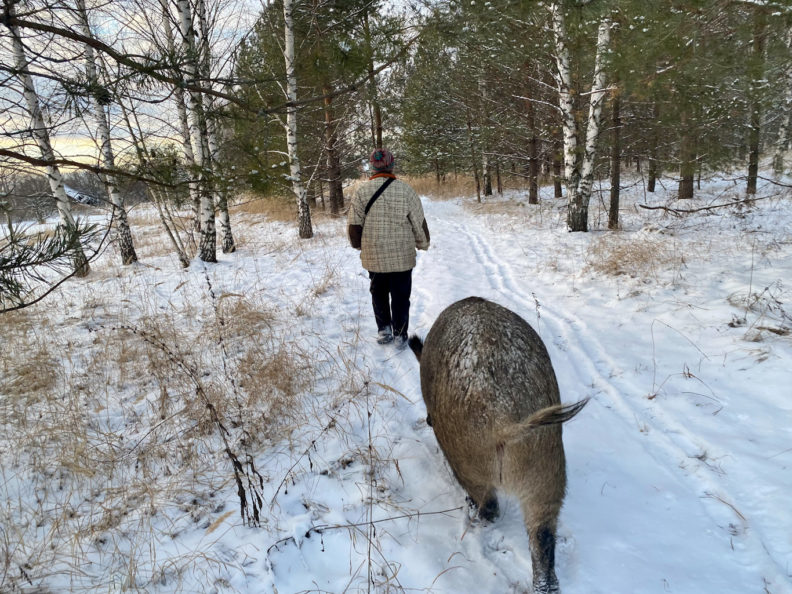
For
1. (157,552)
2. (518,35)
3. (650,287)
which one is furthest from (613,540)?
(518,35)

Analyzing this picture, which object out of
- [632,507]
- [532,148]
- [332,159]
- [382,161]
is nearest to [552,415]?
[632,507]

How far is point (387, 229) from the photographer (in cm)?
410

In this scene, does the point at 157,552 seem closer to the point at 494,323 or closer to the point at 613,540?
the point at 494,323

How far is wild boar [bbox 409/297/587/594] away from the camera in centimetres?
178

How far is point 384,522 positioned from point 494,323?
4.21 ft

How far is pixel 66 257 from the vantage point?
2.17m

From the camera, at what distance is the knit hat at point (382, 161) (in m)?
4.01

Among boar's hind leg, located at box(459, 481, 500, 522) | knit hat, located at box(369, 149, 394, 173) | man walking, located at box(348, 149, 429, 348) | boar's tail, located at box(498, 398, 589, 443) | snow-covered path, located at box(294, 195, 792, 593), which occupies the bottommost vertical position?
snow-covered path, located at box(294, 195, 792, 593)

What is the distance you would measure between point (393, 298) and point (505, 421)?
2.74m

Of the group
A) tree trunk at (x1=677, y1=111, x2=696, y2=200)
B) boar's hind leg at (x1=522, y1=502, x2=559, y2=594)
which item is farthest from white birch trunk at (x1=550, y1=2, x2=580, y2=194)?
boar's hind leg at (x1=522, y1=502, x2=559, y2=594)

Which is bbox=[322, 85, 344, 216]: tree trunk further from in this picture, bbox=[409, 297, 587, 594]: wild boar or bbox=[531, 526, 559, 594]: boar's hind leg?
bbox=[531, 526, 559, 594]: boar's hind leg

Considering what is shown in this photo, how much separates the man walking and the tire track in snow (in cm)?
188

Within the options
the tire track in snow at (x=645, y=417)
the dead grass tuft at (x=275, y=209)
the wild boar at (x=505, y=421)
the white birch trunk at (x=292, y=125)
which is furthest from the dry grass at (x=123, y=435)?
the dead grass tuft at (x=275, y=209)

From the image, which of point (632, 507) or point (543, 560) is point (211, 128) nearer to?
point (543, 560)
